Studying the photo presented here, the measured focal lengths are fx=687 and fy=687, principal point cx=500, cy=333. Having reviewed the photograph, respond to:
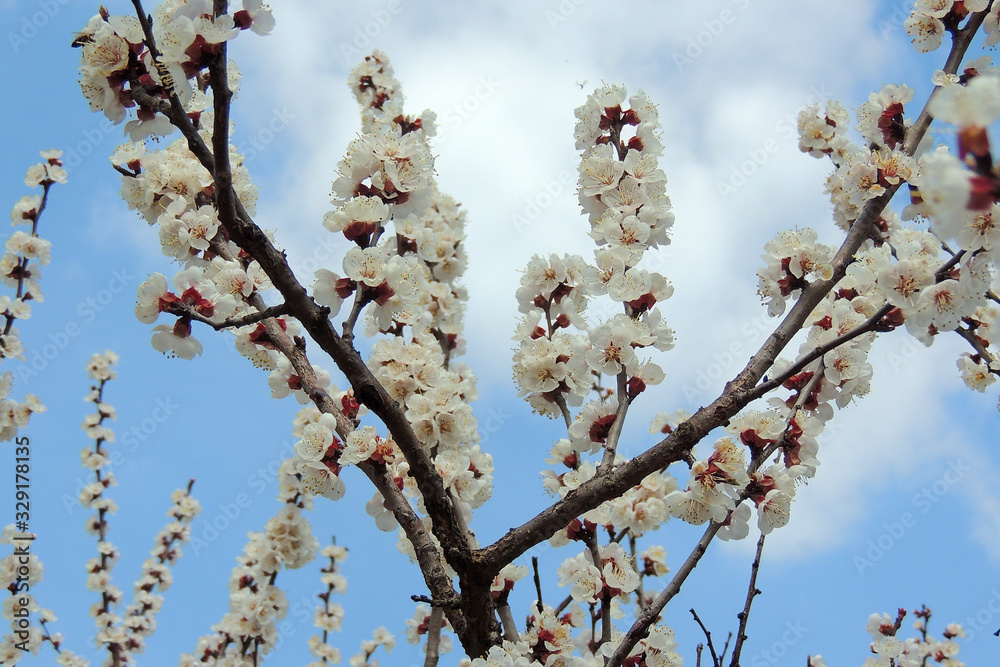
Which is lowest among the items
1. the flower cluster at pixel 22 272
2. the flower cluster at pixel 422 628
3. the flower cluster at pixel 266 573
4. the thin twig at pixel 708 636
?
the thin twig at pixel 708 636

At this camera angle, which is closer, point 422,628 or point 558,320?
point 558,320

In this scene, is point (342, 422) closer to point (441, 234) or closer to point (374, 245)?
point (374, 245)

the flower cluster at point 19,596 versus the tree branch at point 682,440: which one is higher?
the flower cluster at point 19,596

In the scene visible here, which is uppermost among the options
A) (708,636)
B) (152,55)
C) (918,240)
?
(152,55)

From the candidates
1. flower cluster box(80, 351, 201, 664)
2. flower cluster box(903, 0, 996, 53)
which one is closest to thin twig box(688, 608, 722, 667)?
flower cluster box(903, 0, 996, 53)

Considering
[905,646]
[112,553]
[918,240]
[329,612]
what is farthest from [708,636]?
[112,553]

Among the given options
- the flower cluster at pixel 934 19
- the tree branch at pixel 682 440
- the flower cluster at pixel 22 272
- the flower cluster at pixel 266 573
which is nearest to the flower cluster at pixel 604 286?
the tree branch at pixel 682 440

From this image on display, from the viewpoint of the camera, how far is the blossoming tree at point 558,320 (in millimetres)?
1923

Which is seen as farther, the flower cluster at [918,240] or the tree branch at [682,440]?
the tree branch at [682,440]

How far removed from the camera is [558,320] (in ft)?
9.26

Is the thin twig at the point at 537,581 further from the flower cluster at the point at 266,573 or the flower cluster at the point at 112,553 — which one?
the flower cluster at the point at 112,553

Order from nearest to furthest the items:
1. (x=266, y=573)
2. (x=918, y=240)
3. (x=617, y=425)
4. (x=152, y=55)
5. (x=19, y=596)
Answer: (x=152, y=55), (x=617, y=425), (x=918, y=240), (x=266, y=573), (x=19, y=596)

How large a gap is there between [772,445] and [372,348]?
5.22 ft

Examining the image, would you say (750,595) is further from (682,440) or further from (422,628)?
(422,628)
